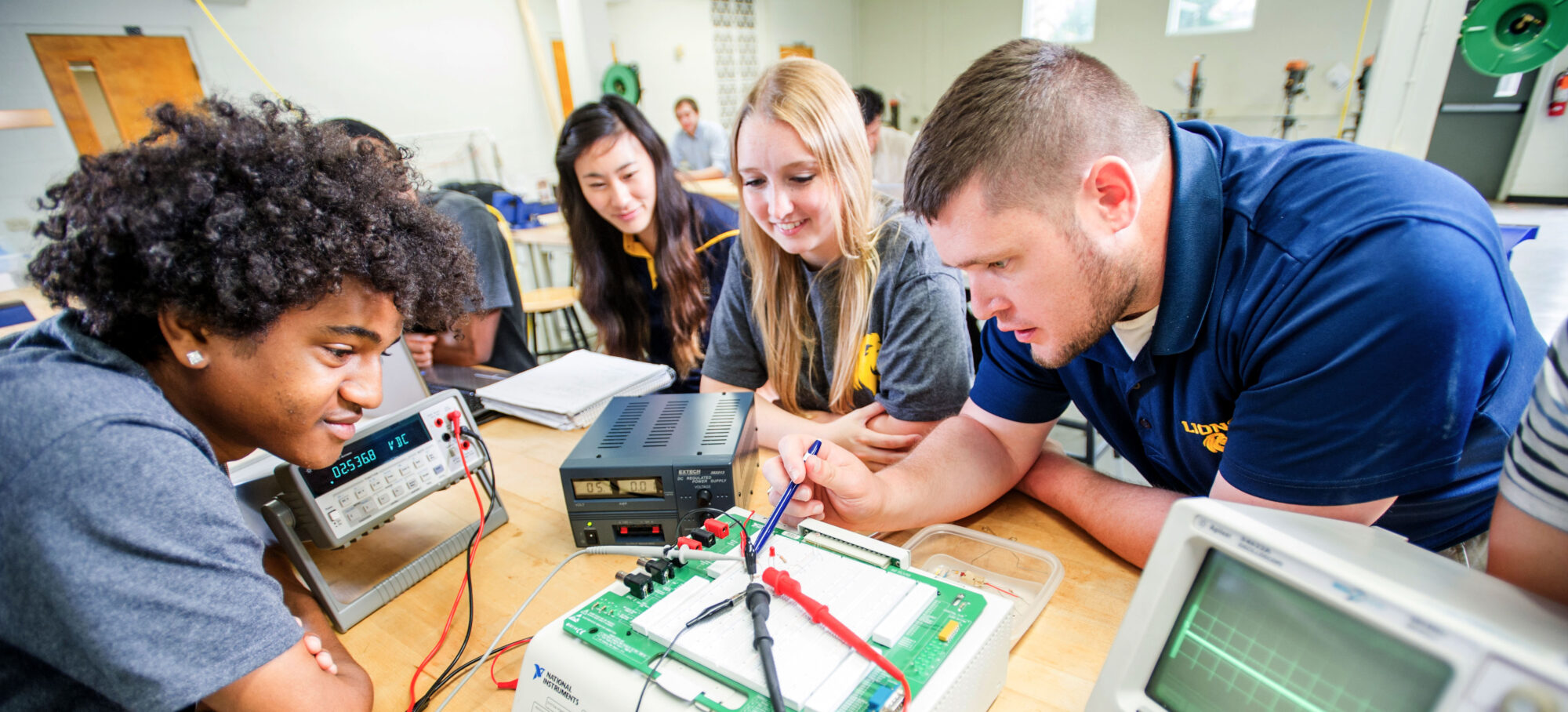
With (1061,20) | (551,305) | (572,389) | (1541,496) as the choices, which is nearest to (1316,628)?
(1541,496)

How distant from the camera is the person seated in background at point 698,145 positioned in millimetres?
5867

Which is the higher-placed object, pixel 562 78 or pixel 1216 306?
pixel 562 78

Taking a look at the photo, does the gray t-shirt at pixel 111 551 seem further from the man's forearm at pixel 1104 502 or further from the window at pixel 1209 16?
the window at pixel 1209 16

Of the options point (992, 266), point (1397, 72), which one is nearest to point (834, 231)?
point (992, 266)

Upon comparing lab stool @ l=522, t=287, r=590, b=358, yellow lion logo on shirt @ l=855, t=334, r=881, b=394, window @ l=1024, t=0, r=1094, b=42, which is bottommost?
lab stool @ l=522, t=287, r=590, b=358

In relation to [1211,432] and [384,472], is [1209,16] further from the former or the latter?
[384,472]

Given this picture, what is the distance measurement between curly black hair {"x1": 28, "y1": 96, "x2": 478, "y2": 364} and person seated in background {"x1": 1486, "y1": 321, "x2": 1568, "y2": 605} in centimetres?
114

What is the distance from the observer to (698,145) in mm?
6055

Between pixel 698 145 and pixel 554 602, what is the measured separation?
5575 millimetres

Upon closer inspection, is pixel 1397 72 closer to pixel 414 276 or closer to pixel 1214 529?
pixel 1214 529

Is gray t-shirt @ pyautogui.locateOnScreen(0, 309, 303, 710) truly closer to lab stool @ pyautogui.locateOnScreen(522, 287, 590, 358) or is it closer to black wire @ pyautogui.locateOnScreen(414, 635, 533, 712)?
black wire @ pyautogui.locateOnScreen(414, 635, 533, 712)

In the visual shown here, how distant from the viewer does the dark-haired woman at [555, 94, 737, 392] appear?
85.7 inches

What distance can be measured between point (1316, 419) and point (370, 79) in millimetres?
5453

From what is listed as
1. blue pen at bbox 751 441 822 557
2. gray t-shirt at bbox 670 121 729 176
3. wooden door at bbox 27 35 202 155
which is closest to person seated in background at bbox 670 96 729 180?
gray t-shirt at bbox 670 121 729 176
